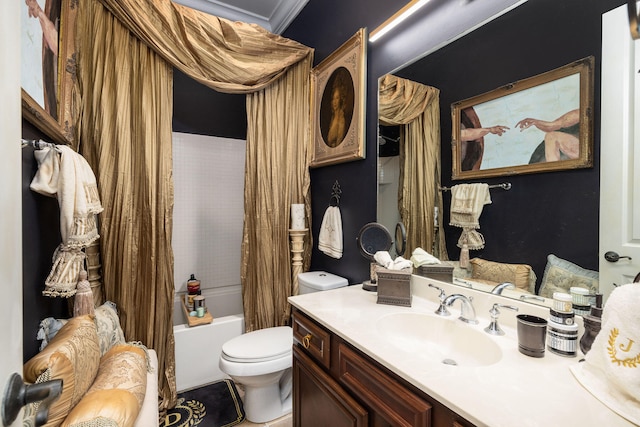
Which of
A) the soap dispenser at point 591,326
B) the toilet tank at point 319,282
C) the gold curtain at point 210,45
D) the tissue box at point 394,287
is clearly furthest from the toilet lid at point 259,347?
the gold curtain at point 210,45

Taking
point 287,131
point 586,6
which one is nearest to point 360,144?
point 287,131

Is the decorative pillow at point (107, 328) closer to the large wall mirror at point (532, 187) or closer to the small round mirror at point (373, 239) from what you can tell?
the small round mirror at point (373, 239)

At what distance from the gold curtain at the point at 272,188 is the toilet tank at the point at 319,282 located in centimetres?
24

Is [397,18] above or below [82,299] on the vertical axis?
above

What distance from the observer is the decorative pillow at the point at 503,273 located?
1.04 metres

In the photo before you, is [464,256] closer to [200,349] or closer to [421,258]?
[421,258]

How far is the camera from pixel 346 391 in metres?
1.00

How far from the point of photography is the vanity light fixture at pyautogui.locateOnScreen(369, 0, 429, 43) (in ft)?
4.61

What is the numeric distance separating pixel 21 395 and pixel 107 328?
1221 millimetres

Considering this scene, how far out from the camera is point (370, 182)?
5.84ft

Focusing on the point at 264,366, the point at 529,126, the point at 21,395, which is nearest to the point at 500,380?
the point at 529,126

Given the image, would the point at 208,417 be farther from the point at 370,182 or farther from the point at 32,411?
the point at 370,182

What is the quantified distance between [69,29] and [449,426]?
2332 millimetres

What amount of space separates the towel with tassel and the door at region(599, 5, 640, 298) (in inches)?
77.1
